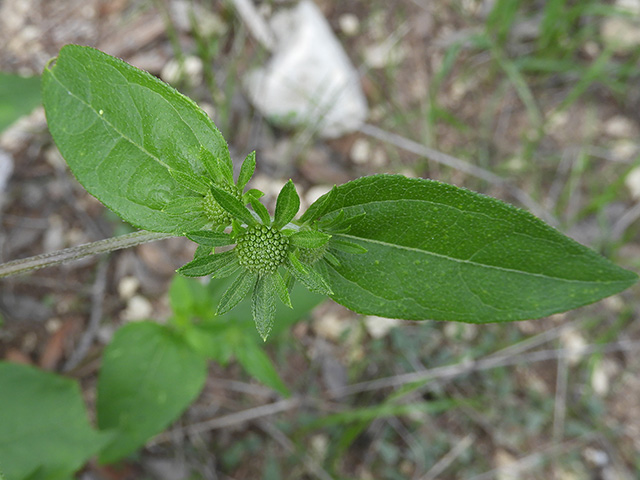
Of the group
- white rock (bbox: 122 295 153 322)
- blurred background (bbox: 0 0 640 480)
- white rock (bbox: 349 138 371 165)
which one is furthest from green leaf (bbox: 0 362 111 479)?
white rock (bbox: 349 138 371 165)

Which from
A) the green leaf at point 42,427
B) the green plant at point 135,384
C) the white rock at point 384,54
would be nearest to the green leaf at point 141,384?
the green plant at point 135,384

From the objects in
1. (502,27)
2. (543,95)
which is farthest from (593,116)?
(502,27)

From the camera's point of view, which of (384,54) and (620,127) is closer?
(620,127)

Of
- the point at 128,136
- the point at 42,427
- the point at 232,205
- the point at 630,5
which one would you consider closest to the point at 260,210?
the point at 232,205

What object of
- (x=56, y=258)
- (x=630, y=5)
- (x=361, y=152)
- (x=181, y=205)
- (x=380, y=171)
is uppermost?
(x=630, y=5)

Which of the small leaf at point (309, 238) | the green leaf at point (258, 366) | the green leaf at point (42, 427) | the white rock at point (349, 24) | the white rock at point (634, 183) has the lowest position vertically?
the green leaf at point (42, 427)

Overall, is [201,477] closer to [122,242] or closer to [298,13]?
[122,242]

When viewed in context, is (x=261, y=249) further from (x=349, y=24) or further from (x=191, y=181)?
(x=349, y=24)

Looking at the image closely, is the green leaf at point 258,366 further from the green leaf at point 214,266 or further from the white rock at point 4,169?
the white rock at point 4,169
